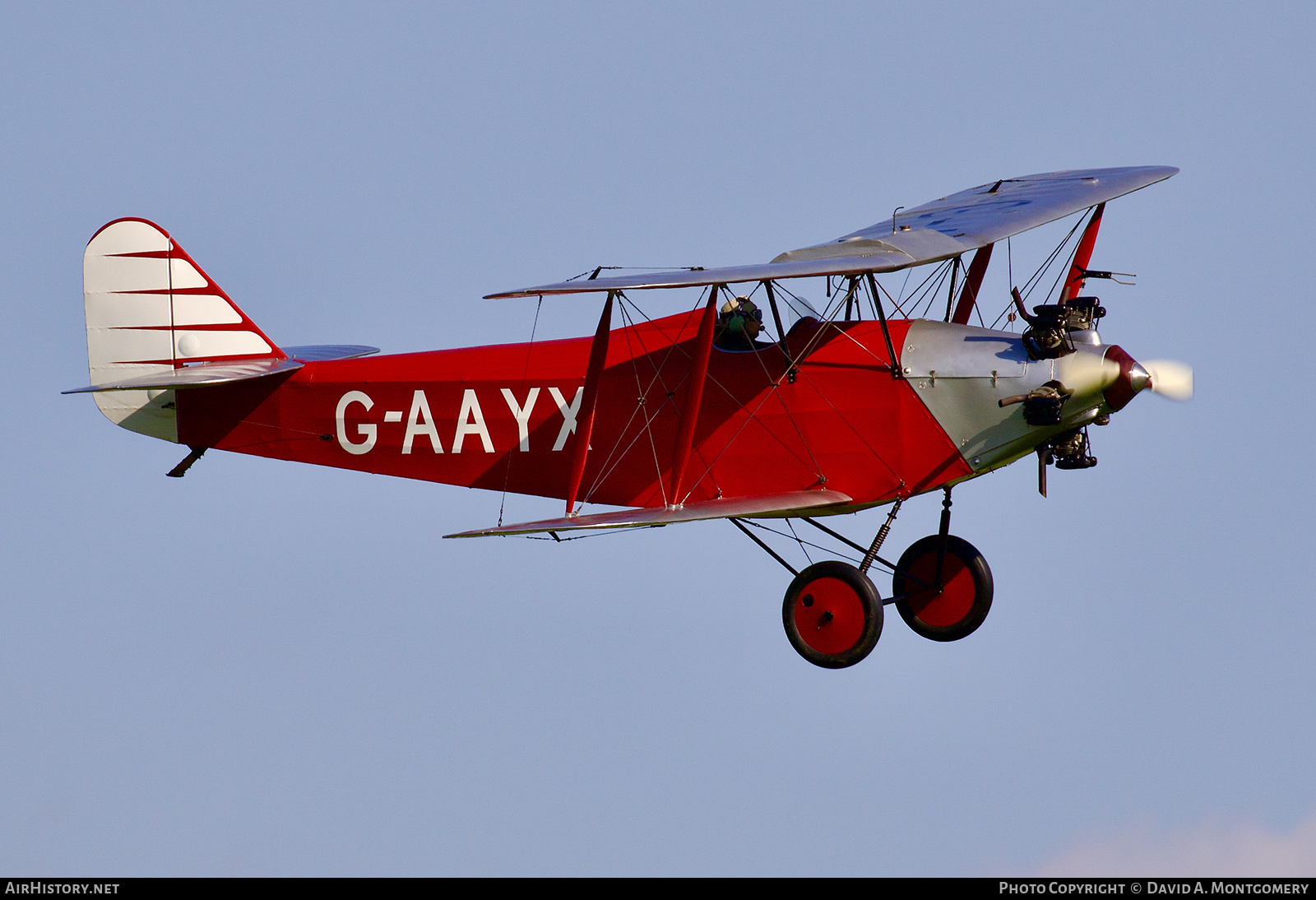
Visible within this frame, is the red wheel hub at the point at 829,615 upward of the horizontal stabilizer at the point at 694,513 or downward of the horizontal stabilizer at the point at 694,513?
downward

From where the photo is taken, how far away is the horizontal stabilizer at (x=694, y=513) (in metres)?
14.6

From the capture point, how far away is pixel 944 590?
16.3 meters

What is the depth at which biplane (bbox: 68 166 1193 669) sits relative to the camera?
49.7 ft

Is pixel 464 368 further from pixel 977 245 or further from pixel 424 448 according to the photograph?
pixel 977 245

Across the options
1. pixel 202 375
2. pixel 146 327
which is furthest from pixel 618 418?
pixel 146 327

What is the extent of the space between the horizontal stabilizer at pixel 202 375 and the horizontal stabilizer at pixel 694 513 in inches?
165

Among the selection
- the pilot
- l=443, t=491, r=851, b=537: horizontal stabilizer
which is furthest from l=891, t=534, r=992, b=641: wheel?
the pilot

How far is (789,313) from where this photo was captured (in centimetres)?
1592

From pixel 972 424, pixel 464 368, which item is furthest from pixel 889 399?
pixel 464 368

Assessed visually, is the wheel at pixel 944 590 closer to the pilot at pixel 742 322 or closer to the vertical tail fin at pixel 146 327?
the pilot at pixel 742 322

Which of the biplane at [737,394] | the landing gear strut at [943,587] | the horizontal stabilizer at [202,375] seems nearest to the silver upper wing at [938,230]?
the biplane at [737,394]

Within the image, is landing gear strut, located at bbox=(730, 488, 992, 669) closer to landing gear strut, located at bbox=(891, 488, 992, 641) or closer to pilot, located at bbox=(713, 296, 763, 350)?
landing gear strut, located at bbox=(891, 488, 992, 641)

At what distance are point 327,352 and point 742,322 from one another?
4858 millimetres

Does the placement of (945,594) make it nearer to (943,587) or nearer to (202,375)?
(943,587)
